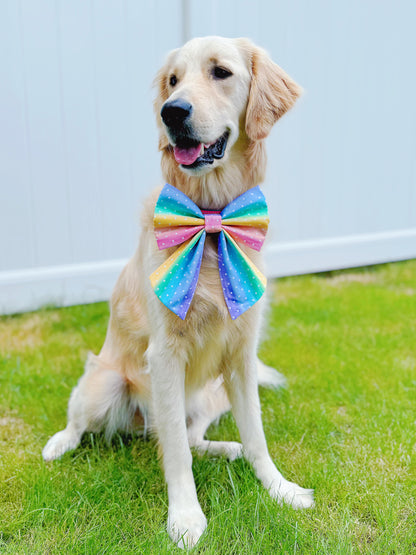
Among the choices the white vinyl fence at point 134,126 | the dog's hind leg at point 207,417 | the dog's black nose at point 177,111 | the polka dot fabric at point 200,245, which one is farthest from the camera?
the white vinyl fence at point 134,126

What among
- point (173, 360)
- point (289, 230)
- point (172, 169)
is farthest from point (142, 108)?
point (173, 360)

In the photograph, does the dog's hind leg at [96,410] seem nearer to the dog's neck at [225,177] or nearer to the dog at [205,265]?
the dog at [205,265]

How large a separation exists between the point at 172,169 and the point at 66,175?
7.06 feet

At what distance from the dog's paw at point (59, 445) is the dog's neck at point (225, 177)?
1086 millimetres

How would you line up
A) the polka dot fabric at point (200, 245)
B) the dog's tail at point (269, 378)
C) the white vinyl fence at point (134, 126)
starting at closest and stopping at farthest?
the polka dot fabric at point (200, 245) < the dog's tail at point (269, 378) < the white vinyl fence at point (134, 126)

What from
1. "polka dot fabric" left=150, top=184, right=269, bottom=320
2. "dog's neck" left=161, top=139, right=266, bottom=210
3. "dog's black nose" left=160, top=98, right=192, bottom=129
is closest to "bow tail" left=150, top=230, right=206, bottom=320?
"polka dot fabric" left=150, top=184, right=269, bottom=320

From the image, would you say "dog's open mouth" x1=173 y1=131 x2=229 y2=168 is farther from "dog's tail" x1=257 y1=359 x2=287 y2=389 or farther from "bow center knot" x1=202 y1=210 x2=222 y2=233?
"dog's tail" x1=257 y1=359 x2=287 y2=389

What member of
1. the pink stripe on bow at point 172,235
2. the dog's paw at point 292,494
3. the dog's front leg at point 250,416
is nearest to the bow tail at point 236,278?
the pink stripe on bow at point 172,235

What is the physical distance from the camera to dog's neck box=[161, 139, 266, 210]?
184cm

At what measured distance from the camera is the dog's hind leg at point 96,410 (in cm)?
216

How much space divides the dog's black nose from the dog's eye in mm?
225

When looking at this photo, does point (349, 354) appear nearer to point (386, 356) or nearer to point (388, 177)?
point (386, 356)

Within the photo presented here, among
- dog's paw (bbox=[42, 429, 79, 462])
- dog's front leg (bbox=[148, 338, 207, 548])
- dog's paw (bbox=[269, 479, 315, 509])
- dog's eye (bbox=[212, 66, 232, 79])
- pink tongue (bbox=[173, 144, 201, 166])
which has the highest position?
dog's eye (bbox=[212, 66, 232, 79])

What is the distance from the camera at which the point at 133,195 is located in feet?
13.3
